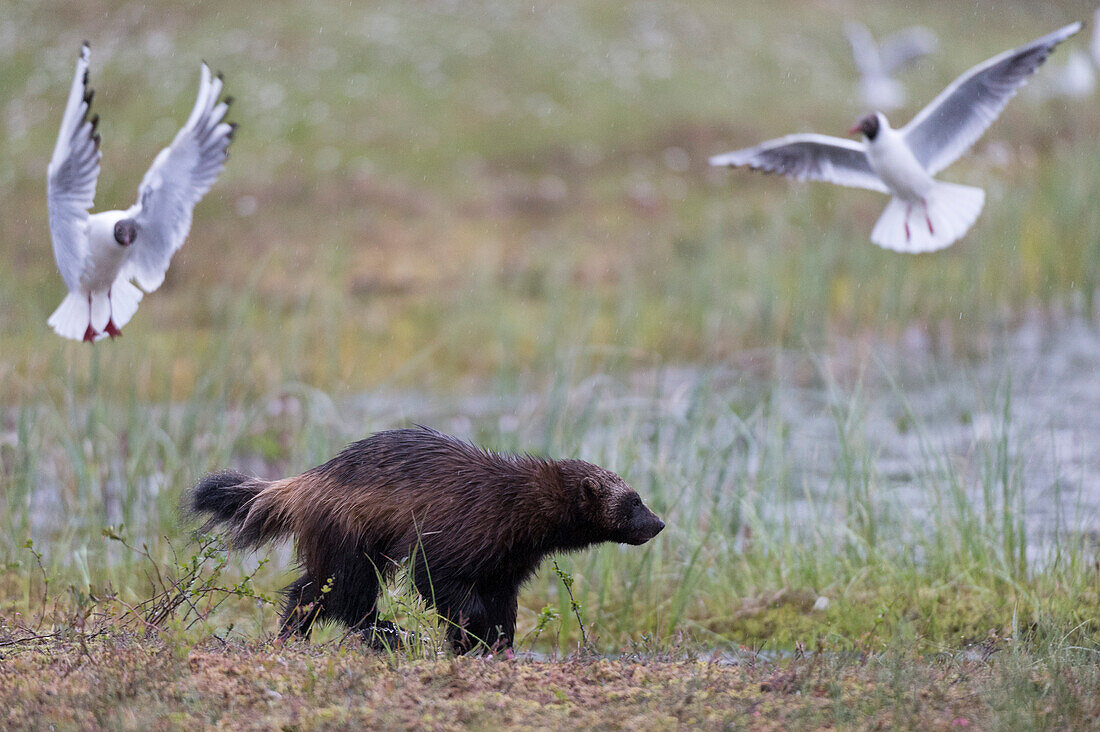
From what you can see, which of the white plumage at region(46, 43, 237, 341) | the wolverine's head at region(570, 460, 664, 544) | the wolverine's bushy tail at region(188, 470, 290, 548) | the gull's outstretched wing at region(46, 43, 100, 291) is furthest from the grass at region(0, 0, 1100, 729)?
the gull's outstretched wing at region(46, 43, 100, 291)

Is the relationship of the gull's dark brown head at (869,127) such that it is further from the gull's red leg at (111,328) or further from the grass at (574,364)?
the gull's red leg at (111,328)

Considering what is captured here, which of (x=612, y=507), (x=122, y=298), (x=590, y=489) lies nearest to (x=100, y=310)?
(x=122, y=298)

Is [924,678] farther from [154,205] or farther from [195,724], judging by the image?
[154,205]

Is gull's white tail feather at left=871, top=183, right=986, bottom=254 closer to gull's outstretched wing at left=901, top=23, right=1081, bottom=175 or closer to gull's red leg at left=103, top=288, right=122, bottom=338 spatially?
gull's outstretched wing at left=901, top=23, right=1081, bottom=175

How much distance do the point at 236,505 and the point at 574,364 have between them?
273 centimetres

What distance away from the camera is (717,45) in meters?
23.4

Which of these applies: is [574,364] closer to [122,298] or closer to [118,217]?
[122,298]

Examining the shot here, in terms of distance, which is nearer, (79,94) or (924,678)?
(924,678)

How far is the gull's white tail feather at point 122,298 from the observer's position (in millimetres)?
4516

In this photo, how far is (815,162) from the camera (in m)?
5.33

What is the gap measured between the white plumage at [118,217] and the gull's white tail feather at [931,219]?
8.85ft

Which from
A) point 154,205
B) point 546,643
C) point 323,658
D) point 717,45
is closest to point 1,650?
point 323,658

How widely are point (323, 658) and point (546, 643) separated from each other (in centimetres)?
215

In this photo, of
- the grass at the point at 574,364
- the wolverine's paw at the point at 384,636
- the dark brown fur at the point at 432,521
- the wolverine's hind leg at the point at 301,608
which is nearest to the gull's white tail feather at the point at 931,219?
the grass at the point at 574,364
